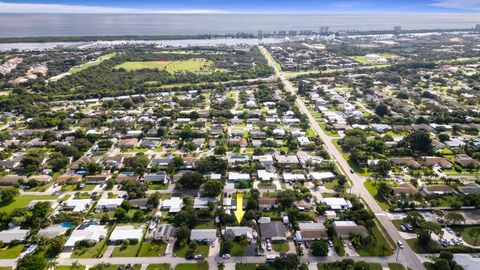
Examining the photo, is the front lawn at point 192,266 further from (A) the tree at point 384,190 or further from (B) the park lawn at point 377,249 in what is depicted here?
(A) the tree at point 384,190

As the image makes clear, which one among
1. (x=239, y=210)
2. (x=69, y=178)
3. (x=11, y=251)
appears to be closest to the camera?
(x=11, y=251)

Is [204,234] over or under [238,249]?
over

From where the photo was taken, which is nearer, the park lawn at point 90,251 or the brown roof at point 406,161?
the park lawn at point 90,251

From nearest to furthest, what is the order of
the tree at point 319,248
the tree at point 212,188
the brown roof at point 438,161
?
the tree at point 319,248 → the tree at point 212,188 → the brown roof at point 438,161

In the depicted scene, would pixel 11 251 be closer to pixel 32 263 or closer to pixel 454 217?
pixel 32 263

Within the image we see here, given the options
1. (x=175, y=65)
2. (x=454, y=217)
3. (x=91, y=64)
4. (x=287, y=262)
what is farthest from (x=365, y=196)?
(x=91, y=64)

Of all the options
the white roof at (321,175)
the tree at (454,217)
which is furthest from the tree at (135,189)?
the tree at (454,217)
